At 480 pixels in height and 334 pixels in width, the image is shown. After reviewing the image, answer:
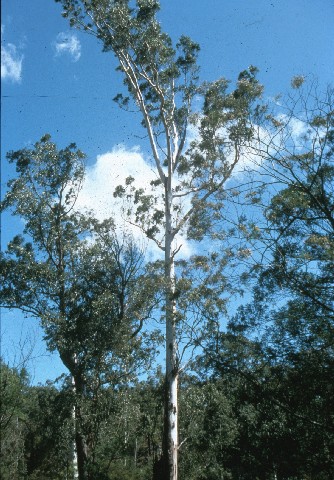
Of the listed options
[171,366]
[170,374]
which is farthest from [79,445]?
[171,366]

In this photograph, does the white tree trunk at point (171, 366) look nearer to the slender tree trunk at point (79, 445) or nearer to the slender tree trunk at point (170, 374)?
the slender tree trunk at point (170, 374)

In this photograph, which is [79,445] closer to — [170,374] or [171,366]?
[170,374]

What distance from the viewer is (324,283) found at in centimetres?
814

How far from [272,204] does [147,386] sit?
10916mm

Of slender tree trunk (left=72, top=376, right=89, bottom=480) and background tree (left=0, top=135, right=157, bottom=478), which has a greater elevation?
background tree (left=0, top=135, right=157, bottom=478)

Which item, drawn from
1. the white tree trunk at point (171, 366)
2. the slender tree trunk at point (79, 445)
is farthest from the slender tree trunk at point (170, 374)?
the slender tree trunk at point (79, 445)

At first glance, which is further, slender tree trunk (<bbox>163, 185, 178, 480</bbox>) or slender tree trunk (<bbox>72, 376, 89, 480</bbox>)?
slender tree trunk (<bbox>72, 376, 89, 480</bbox>)

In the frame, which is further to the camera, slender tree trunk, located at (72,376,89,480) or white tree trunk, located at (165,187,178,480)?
slender tree trunk, located at (72,376,89,480)

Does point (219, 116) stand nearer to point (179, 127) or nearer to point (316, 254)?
point (179, 127)

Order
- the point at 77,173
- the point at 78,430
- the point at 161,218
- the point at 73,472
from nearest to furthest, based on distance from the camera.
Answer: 1. the point at 78,430
2. the point at 73,472
3. the point at 161,218
4. the point at 77,173

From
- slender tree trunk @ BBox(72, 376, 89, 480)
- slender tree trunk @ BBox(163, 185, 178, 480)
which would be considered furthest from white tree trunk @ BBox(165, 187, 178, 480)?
slender tree trunk @ BBox(72, 376, 89, 480)

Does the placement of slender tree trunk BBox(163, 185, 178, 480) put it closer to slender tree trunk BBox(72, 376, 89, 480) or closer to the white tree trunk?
the white tree trunk

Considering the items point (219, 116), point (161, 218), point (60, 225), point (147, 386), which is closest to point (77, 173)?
point (60, 225)

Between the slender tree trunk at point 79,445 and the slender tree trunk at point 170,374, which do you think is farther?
the slender tree trunk at point 79,445
